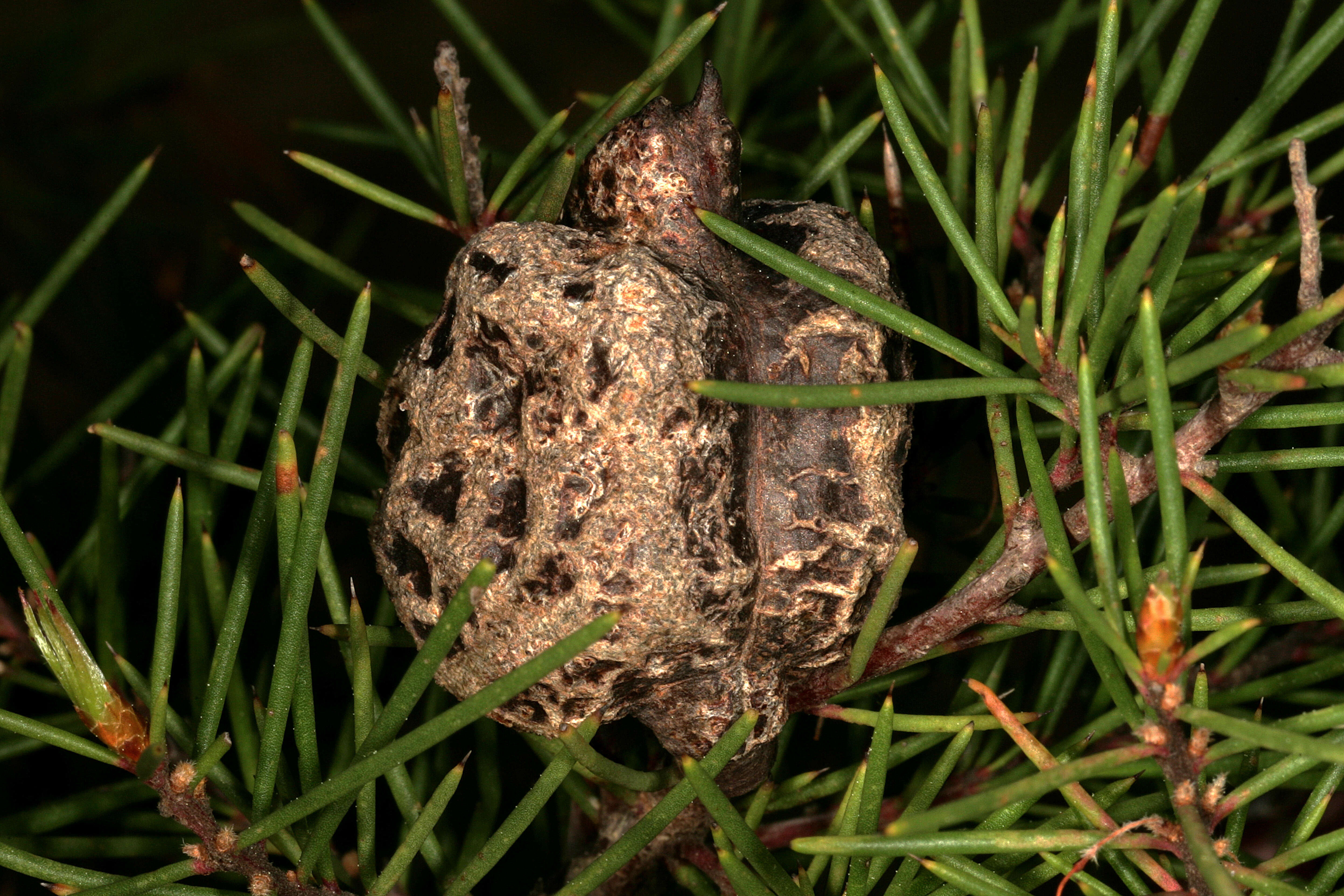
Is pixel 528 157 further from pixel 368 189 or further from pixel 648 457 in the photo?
pixel 648 457

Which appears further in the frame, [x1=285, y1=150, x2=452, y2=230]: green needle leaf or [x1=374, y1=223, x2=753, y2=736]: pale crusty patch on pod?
[x1=285, y1=150, x2=452, y2=230]: green needle leaf

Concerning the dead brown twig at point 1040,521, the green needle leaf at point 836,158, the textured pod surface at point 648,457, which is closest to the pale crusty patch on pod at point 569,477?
the textured pod surface at point 648,457

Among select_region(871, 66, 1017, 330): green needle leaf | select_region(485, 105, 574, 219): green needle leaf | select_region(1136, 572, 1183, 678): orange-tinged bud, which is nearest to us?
select_region(1136, 572, 1183, 678): orange-tinged bud

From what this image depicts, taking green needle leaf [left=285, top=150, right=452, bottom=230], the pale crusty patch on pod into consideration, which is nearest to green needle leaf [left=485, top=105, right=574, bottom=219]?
green needle leaf [left=285, top=150, right=452, bottom=230]

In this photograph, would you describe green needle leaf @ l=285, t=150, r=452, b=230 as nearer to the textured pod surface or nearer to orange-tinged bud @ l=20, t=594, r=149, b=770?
the textured pod surface

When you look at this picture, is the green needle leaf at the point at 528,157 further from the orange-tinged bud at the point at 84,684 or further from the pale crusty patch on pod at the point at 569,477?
the orange-tinged bud at the point at 84,684

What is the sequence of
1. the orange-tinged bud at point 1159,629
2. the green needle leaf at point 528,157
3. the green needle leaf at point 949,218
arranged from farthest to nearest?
1. the green needle leaf at point 528,157
2. the green needle leaf at point 949,218
3. the orange-tinged bud at point 1159,629

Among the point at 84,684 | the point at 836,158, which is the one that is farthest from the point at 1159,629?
the point at 84,684
